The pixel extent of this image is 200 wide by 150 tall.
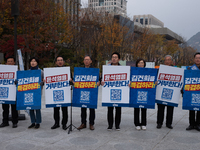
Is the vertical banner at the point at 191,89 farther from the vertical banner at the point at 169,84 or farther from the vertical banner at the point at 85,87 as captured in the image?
the vertical banner at the point at 85,87

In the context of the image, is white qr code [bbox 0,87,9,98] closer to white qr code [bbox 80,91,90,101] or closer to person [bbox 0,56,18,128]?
person [bbox 0,56,18,128]

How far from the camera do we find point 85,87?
5984 mm

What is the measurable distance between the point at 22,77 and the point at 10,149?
2.13 meters

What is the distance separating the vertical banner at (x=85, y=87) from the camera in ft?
19.5

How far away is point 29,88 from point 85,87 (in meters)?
1.52

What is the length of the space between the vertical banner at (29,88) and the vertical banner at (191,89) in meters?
3.97

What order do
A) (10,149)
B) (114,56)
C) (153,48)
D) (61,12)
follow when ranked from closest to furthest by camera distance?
(10,149)
(114,56)
(61,12)
(153,48)

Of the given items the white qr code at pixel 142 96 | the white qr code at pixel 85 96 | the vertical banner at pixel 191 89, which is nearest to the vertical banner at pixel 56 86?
the white qr code at pixel 85 96

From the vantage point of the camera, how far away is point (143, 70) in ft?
19.7

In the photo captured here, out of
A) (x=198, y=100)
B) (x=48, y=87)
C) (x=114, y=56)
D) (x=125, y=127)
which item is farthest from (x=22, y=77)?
(x=198, y=100)

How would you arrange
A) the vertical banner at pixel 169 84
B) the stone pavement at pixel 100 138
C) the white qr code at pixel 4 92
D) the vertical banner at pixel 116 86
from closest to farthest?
the stone pavement at pixel 100 138 < the vertical banner at pixel 116 86 < the vertical banner at pixel 169 84 < the white qr code at pixel 4 92

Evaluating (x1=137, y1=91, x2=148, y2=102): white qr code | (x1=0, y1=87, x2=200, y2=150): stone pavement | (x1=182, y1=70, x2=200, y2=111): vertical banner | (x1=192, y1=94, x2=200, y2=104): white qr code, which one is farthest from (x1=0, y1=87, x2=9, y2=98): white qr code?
(x1=192, y1=94, x2=200, y2=104): white qr code

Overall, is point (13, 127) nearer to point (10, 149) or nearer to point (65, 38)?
point (10, 149)

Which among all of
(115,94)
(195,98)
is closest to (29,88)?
(115,94)
